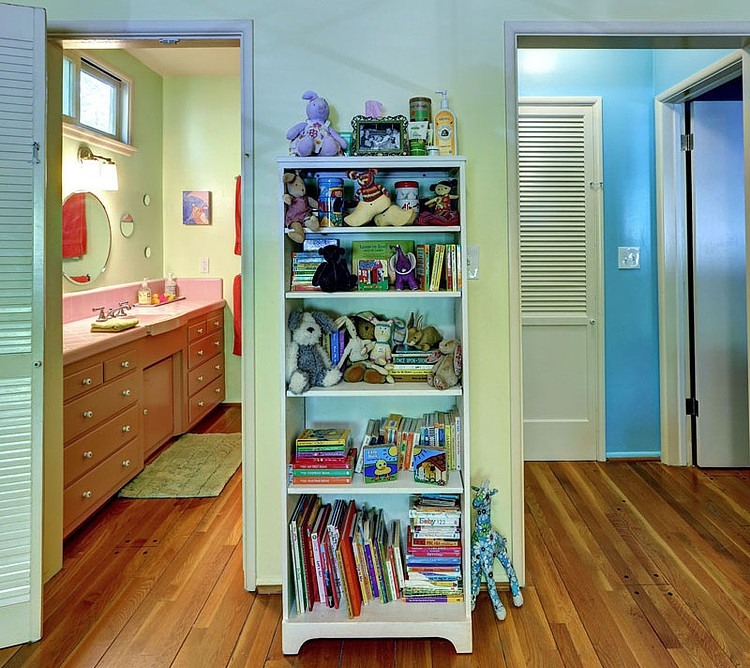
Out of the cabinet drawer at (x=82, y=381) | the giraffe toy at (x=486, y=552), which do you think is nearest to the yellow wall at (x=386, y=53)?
the giraffe toy at (x=486, y=552)

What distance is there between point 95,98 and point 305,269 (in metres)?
3.00

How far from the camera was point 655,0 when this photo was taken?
210 centimetres

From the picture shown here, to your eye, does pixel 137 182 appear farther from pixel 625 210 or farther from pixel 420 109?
pixel 625 210

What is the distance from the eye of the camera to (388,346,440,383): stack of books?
1989 millimetres

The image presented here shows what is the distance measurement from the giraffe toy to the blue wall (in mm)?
1817

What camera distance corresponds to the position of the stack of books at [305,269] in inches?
75.4

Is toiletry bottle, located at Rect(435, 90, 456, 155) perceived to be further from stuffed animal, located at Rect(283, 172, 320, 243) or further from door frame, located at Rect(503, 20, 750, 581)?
stuffed animal, located at Rect(283, 172, 320, 243)

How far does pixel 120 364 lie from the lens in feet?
10.1

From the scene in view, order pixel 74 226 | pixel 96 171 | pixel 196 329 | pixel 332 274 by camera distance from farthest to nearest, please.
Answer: pixel 196 329 → pixel 96 171 → pixel 74 226 → pixel 332 274

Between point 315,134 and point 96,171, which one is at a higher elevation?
point 96,171

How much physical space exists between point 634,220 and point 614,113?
0.64 metres

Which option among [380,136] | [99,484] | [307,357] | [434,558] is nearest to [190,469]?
[99,484]

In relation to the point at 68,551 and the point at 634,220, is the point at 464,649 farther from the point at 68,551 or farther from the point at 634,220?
the point at 634,220

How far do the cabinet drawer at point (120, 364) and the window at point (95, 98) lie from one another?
156 centimetres
